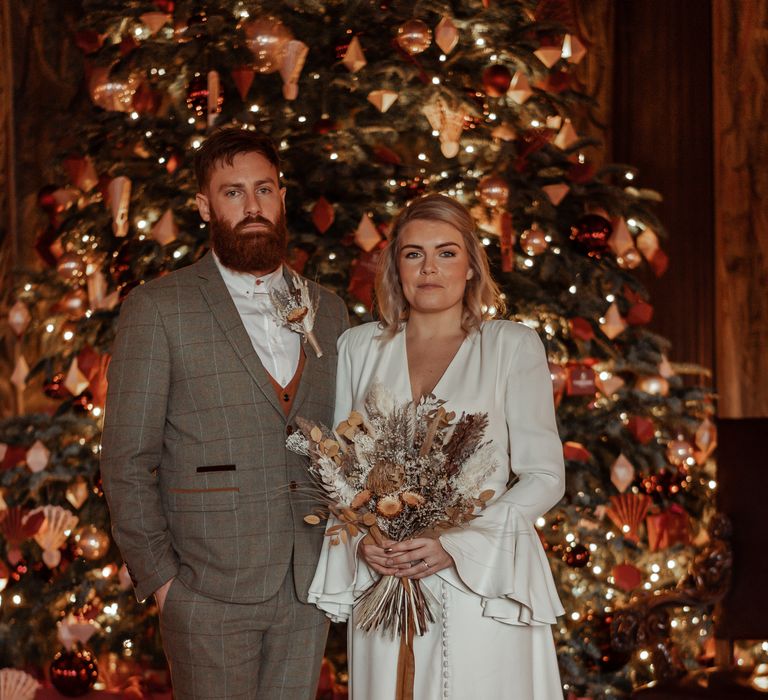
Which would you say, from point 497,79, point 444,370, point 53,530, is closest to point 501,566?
point 444,370

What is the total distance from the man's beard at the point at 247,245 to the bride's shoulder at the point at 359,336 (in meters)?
0.28

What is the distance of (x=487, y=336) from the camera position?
9.69 ft

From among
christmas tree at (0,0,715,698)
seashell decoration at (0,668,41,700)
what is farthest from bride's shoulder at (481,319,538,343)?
seashell decoration at (0,668,41,700)

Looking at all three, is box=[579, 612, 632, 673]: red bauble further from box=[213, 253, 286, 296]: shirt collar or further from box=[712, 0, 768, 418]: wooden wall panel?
box=[213, 253, 286, 296]: shirt collar

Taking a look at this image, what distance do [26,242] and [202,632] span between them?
3941mm

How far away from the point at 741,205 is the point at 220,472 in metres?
3.65

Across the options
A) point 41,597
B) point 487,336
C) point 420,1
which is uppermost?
point 420,1

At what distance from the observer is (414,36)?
4.39 m

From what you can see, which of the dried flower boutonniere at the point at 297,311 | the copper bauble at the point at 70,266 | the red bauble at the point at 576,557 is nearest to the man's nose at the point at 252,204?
the dried flower boutonniere at the point at 297,311

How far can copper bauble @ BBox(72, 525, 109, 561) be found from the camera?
464 centimetres

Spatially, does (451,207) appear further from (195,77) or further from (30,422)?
(30,422)

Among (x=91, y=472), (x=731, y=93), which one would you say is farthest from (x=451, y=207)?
(x=731, y=93)

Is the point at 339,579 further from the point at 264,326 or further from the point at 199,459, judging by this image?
the point at 264,326

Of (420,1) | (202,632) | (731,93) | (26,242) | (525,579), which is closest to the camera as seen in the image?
(525,579)
